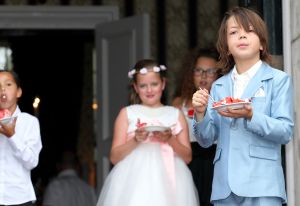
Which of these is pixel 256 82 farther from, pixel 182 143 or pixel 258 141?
pixel 182 143

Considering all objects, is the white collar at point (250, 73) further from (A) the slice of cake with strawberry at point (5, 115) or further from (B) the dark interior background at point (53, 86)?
(B) the dark interior background at point (53, 86)

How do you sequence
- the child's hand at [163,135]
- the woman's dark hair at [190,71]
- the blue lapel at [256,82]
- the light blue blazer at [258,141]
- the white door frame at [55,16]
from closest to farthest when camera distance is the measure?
1. the light blue blazer at [258,141]
2. the blue lapel at [256,82]
3. the child's hand at [163,135]
4. the woman's dark hair at [190,71]
5. the white door frame at [55,16]

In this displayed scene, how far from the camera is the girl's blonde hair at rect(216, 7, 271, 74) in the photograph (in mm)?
3651

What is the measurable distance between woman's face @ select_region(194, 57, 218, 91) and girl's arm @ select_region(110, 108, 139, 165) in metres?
0.54

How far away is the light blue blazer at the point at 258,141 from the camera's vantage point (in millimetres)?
3494

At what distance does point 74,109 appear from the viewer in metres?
12.7

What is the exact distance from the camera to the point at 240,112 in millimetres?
3402

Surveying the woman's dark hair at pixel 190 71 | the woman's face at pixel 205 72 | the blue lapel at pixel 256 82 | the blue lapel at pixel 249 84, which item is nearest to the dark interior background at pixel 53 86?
the woman's dark hair at pixel 190 71

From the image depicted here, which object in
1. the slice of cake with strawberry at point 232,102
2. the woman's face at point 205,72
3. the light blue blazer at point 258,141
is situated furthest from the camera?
the woman's face at point 205,72

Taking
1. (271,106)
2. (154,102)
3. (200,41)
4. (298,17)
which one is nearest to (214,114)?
(271,106)

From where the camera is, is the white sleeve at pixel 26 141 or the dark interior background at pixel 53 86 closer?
the white sleeve at pixel 26 141

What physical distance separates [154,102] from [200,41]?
10.9ft

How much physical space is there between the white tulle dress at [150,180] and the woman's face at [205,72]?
50 centimetres

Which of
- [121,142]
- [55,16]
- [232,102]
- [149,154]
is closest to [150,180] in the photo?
[149,154]
